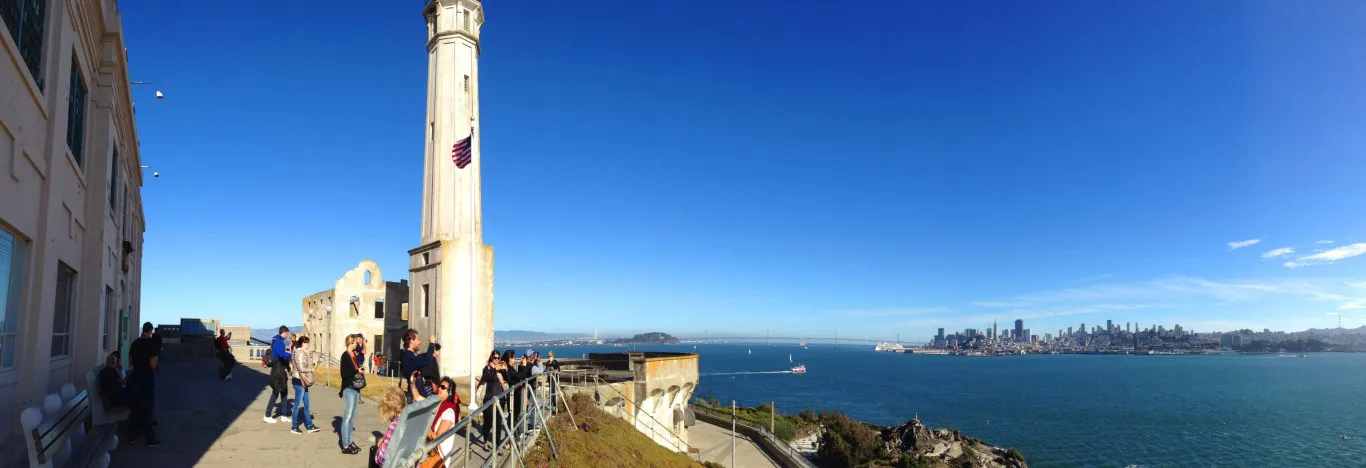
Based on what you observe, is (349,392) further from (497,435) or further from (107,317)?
(107,317)

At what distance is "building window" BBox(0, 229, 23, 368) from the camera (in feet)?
20.2

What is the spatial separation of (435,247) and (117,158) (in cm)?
975

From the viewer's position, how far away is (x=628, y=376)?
19.3m

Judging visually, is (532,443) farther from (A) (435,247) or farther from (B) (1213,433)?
(B) (1213,433)

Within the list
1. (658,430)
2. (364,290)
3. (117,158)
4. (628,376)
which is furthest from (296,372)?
(364,290)

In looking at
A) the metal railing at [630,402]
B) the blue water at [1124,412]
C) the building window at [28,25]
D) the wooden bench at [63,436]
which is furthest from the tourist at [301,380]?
the blue water at [1124,412]

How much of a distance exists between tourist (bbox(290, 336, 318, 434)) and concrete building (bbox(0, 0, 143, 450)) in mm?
2558

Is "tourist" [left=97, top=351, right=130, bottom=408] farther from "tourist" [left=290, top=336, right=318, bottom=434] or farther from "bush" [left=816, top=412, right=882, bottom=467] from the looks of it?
"bush" [left=816, top=412, right=882, bottom=467]

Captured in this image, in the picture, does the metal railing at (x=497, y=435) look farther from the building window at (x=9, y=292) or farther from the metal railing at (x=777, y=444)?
the metal railing at (x=777, y=444)

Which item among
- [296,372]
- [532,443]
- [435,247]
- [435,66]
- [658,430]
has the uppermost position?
[435,66]


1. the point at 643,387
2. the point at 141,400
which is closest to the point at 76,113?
the point at 141,400

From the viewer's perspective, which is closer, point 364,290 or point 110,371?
point 110,371

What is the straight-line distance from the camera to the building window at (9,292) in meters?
6.15

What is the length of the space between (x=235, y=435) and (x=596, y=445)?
546cm
